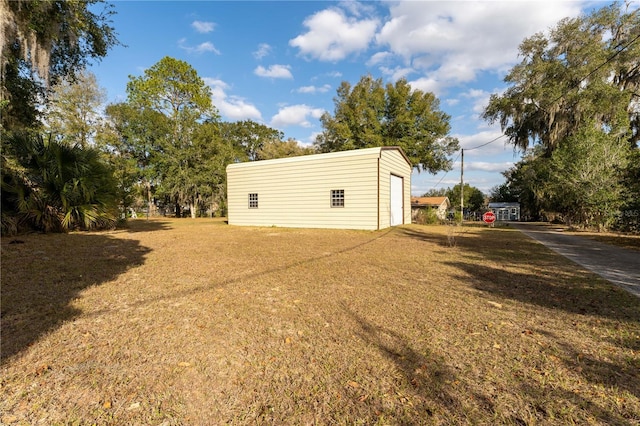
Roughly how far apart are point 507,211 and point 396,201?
38346 mm

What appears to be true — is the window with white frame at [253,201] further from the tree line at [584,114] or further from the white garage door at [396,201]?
the tree line at [584,114]

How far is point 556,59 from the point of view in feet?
65.1

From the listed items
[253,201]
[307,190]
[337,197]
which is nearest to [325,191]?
[337,197]

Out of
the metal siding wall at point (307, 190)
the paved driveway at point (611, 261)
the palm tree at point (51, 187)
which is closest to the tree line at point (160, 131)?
the palm tree at point (51, 187)

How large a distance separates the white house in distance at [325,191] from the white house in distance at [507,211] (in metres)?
35.5

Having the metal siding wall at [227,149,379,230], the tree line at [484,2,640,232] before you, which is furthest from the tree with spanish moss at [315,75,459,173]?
the metal siding wall at [227,149,379,230]

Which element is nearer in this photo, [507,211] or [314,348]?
[314,348]

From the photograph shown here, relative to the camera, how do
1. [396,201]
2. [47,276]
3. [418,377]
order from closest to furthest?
[418,377] < [47,276] < [396,201]

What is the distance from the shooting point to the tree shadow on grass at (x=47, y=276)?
2834 mm

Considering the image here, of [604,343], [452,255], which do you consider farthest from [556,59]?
[604,343]

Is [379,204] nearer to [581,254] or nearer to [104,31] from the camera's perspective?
[581,254]

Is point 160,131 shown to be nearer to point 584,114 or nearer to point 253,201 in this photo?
point 253,201

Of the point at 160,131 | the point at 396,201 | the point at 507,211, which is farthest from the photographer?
the point at 507,211

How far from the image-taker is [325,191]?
13.8m
